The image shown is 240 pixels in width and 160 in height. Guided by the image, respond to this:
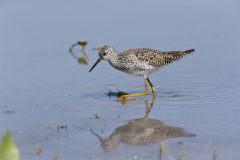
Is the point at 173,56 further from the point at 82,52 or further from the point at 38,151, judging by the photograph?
the point at 38,151

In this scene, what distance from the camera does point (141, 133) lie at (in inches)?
307

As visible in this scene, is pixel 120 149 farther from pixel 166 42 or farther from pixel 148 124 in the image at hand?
pixel 166 42

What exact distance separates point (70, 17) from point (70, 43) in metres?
1.28

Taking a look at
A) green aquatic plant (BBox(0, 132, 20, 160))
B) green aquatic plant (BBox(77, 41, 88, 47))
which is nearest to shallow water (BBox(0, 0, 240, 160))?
green aquatic plant (BBox(77, 41, 88, 47))

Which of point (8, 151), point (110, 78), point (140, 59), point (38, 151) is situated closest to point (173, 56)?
point (140, 59)

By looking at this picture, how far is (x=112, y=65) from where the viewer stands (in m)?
10.4

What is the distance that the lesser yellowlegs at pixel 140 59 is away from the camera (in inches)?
400

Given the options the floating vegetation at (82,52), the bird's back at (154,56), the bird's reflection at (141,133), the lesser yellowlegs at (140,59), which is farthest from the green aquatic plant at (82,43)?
the bird's reflection at (141,133)

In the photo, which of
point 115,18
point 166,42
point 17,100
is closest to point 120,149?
point 17,100

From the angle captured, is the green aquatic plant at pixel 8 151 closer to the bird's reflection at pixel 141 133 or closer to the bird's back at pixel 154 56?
the bird's reflection at pixel 141 133

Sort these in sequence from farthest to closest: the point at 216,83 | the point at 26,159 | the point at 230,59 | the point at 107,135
→ the point at 230,59, the point at 216,83, the point at 107,135, the point at 26,159

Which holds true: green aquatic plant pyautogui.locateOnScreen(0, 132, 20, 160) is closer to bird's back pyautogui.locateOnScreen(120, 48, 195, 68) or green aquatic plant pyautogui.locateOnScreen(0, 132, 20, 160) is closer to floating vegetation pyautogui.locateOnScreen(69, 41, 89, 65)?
bird's back pyautogui.locateOnScreen(120, 48, 195, 68)

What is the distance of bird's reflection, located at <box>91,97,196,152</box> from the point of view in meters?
7.38

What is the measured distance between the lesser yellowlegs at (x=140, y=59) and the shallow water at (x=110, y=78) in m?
0.28
